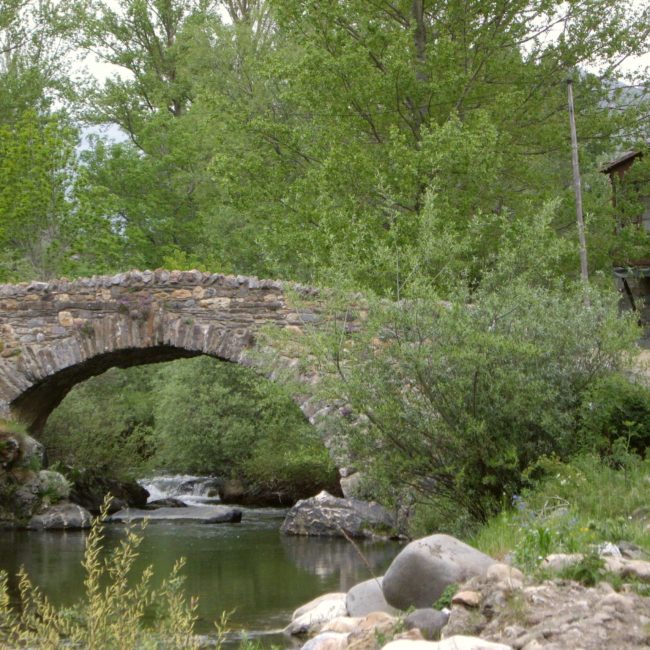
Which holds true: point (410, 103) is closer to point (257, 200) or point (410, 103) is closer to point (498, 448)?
point (257, 200)

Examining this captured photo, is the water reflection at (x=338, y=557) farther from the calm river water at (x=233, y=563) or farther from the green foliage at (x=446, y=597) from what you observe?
the green foliage at (x=446, y=597)

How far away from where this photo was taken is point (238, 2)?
27438 millimetres

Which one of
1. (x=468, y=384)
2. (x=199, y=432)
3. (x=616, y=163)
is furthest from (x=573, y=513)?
(x=616, y=163)

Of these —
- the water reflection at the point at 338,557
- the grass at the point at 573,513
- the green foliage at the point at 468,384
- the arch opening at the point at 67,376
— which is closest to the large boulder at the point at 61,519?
the arch opening at the point at 67,376

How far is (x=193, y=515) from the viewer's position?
51.5 ft

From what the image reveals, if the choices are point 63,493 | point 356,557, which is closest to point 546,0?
point 356,557

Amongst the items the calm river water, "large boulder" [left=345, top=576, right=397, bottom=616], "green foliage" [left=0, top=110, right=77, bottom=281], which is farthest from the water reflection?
"green foliage" [left=0, top=110, right=77, bottom=281]

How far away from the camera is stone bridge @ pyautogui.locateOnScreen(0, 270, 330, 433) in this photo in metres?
12.6

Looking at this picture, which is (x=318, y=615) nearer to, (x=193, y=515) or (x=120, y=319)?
(x=120, y=319)

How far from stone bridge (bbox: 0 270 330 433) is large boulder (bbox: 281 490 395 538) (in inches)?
77.0

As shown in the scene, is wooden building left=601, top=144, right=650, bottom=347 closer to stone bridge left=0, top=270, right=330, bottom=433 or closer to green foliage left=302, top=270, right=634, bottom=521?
stone bridge left=0, top=270, right=330, bottom=433

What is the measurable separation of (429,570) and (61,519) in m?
10.3

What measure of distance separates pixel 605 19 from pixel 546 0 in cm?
106

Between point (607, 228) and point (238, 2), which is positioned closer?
point (607, 228)
